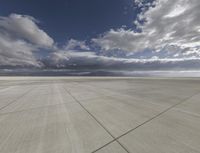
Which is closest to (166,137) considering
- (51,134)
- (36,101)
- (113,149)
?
(113,149)

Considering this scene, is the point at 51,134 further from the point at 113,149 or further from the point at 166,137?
the point at 166,137

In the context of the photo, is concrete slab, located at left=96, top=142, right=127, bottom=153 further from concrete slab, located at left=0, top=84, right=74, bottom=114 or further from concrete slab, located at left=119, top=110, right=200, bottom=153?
concrete slab, located at left=0, top=84, right=74, bottom=114

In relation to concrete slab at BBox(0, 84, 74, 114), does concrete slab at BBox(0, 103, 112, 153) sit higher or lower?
higher

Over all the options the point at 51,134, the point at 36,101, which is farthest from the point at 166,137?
the point at 36,101

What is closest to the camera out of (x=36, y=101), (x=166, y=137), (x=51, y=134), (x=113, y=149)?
(x=113, y=149)

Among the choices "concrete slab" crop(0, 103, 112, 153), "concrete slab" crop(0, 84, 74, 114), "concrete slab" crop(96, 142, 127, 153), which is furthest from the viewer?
"concrete slab" crop(0, 84, 74, 114)

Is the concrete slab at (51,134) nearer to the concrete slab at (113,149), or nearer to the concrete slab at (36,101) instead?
the concrete slab at (113,149)

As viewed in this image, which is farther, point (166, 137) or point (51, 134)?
point (51, 134)

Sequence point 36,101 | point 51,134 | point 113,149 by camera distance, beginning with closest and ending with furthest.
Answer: point 113,149, point 51,134, point 36,101

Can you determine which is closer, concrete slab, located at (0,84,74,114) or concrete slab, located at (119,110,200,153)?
concrete slab, located at (119,110,200,153)

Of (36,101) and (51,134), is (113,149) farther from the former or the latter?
(36,101)

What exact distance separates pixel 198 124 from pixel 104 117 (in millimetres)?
2385

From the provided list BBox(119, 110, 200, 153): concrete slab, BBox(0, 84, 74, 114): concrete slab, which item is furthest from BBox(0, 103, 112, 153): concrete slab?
BBox(0, 84, 74, 114): concrete slab

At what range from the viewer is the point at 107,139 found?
2090 mm
